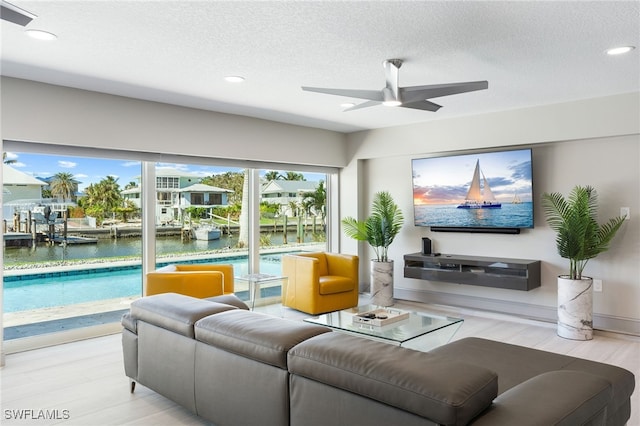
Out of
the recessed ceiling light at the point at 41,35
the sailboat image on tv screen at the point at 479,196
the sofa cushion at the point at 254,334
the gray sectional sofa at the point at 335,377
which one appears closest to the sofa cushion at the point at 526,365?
the gray sectional sofa at the point at 335,377

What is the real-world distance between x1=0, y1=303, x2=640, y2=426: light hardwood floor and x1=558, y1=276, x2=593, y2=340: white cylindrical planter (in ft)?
0.34

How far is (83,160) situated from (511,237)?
470 centimetres

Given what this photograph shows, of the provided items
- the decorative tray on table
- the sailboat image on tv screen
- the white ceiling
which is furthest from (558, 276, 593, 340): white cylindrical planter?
the white ceiling

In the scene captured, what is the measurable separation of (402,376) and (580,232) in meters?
3.68

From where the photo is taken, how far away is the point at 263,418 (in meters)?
2.15

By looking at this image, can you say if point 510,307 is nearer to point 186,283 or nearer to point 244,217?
point 244,217

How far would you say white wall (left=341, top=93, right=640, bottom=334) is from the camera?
477 centimetres

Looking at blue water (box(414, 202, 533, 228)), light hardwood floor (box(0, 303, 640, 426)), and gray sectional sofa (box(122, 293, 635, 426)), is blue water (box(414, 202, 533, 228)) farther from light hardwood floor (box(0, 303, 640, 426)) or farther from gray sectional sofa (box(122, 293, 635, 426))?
gray sectional sofa (box(122, 293, 635, 426))

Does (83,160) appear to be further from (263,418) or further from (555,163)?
(555,163)

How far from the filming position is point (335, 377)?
5.94 feet

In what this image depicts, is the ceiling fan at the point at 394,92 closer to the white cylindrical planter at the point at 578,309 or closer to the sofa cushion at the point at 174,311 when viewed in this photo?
the sofa cushion at the point at 174,311

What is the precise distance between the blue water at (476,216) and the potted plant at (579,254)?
60cm

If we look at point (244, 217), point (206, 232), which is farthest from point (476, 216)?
point (206, 232)

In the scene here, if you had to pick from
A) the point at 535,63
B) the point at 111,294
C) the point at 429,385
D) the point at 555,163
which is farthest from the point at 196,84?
the point at 555,163
